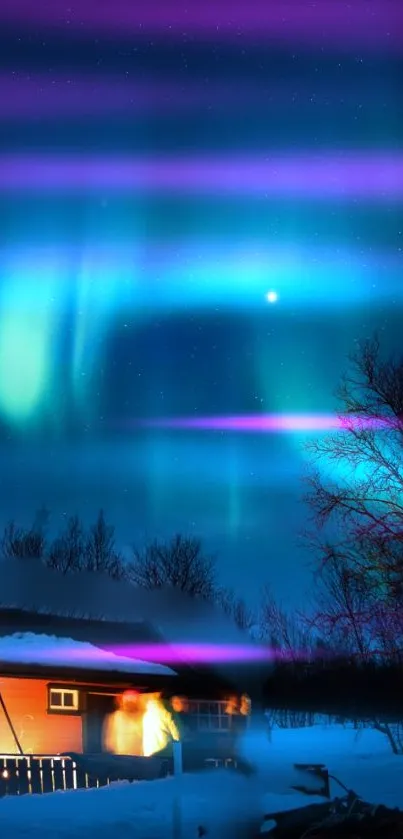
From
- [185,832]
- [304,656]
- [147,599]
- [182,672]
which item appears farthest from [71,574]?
[185,832]

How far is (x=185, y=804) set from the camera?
1747 cm

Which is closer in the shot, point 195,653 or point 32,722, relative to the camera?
point 32,722

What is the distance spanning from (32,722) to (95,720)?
1.74 metres

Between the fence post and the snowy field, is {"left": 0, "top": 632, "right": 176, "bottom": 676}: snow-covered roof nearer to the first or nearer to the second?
the fence post

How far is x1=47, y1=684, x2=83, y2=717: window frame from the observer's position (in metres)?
22.3

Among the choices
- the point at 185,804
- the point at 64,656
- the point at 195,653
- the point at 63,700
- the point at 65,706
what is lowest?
the point at 185,804

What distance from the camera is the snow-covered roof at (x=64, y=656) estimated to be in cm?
2205

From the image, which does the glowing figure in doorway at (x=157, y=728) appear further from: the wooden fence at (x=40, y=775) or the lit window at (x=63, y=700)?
the wooden fence at (x=40, y=775)

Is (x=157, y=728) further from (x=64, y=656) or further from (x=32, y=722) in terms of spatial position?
(x=32, y=722)

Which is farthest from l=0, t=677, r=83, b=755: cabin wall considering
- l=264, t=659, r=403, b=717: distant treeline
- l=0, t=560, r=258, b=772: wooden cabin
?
l=264, t=659, r=403, b=717: distant treeline

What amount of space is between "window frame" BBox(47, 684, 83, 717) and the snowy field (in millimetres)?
2926

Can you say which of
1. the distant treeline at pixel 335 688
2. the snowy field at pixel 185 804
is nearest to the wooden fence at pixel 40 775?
the snowy field at pixel 185 804

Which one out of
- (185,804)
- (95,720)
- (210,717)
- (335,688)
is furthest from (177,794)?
(335,688)

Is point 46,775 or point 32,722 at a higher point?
point 32,722
